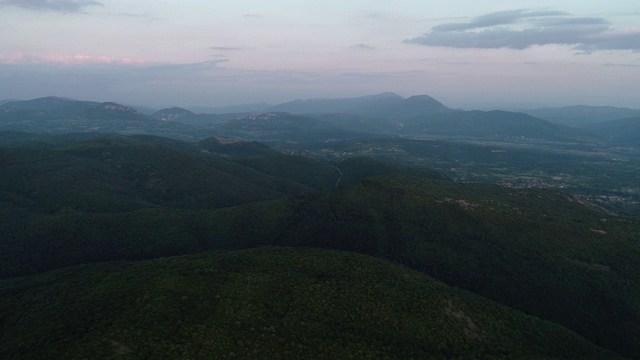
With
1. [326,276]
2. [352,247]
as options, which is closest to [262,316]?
[326,276]

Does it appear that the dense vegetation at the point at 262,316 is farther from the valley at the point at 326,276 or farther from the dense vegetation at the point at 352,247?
the dense vegetation at the point at 352,247

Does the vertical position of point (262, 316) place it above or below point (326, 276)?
below

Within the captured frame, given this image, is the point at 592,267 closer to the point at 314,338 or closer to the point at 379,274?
the point at 379,274

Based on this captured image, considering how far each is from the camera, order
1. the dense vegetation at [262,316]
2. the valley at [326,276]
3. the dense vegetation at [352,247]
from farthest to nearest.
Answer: the dense vegetation at [352,247]
the valley at [326,276]
the dense vegetation at [262,316]

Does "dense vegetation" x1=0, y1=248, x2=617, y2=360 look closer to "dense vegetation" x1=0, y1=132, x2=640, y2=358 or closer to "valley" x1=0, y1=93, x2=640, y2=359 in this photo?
"valley" x1=0, y1=93, x2=640, y2=359

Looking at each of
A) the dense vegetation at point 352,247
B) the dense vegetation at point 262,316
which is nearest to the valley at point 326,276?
the dense vegetation at point 262,316

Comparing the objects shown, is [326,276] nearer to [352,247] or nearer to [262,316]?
[262,316]

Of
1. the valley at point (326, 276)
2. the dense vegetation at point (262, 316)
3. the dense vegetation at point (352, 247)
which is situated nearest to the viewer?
the dense vegetation at point (262, 316)

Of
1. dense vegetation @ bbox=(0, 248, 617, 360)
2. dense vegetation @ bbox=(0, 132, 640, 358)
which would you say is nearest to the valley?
dense vegetation @ bbox=(0, 248, 617, 360)

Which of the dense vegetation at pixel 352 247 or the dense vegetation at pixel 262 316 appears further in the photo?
the dense vegetation at pixel 352 247
